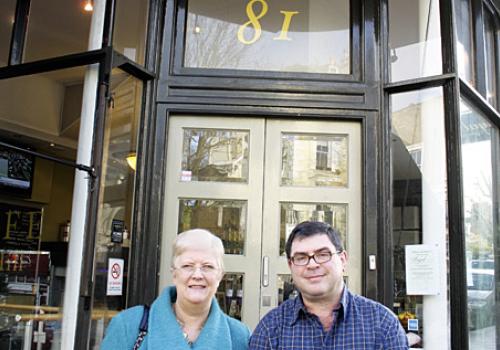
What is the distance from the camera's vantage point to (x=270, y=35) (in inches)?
158

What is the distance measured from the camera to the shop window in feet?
14.3

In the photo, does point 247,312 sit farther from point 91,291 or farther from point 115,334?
point 115,334

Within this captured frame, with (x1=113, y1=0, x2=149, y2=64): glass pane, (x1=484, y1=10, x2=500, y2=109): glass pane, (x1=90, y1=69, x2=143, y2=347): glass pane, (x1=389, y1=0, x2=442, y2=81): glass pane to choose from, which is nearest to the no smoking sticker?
(x1=90, y1=69, x2=143, y2=347): glass pane

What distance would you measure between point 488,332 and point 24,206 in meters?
6.48

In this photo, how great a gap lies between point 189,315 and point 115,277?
5.36 ft

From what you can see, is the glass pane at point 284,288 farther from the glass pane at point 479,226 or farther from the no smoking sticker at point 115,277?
the glass pane at point 479,226

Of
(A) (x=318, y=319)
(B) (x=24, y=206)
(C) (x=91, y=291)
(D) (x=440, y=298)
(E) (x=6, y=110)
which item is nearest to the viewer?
(A) (x=318, y=319)

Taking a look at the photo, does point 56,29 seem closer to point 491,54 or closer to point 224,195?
point 224,195

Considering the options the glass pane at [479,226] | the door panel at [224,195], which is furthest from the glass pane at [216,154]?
the glass pane at [479,226]

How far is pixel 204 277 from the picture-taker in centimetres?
194

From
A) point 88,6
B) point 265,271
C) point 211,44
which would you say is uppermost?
point 88,6

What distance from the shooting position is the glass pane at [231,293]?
11.8 ft

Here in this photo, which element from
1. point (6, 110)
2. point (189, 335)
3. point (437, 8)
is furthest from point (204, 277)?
point (6, 110)

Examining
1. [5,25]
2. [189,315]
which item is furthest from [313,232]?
[5,25]
